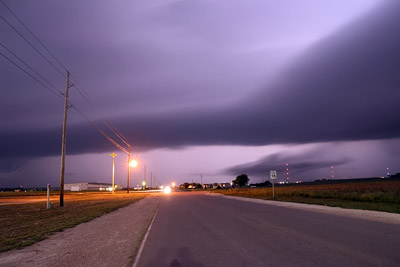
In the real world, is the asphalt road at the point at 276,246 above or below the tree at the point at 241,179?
below

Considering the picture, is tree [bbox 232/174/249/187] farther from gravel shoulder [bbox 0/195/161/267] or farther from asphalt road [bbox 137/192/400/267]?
gravel shoulder [bbox 0/195/161/267]

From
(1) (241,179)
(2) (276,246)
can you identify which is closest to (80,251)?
(2) (276,246)

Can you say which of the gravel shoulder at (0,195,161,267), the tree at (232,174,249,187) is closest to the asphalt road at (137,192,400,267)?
the gravel shoulder at (0,195,161,267)

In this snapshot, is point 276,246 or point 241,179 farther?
point 241,179

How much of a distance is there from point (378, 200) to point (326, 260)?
79.2ft

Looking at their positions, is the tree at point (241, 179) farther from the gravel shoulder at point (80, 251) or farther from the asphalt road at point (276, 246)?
the gravel shoulder at point (80, 251)

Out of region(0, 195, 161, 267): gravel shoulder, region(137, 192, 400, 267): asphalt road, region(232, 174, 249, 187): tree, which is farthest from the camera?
region(232, 174, 249, 187): tree

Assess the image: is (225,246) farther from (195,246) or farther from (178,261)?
(178,261)

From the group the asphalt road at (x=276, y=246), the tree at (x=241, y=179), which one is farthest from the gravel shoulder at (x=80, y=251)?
the tree at (x=241, y=179)

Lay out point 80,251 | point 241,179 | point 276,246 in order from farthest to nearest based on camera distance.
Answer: point 241,179
point 80,251
point 276,246

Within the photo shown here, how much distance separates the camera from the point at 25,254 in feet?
28.3

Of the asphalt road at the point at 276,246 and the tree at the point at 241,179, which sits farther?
the tree at the point at 241,179

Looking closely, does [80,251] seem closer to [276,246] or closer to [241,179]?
[276,246]

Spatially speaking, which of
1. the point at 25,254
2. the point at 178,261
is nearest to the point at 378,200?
the point at 178,261
